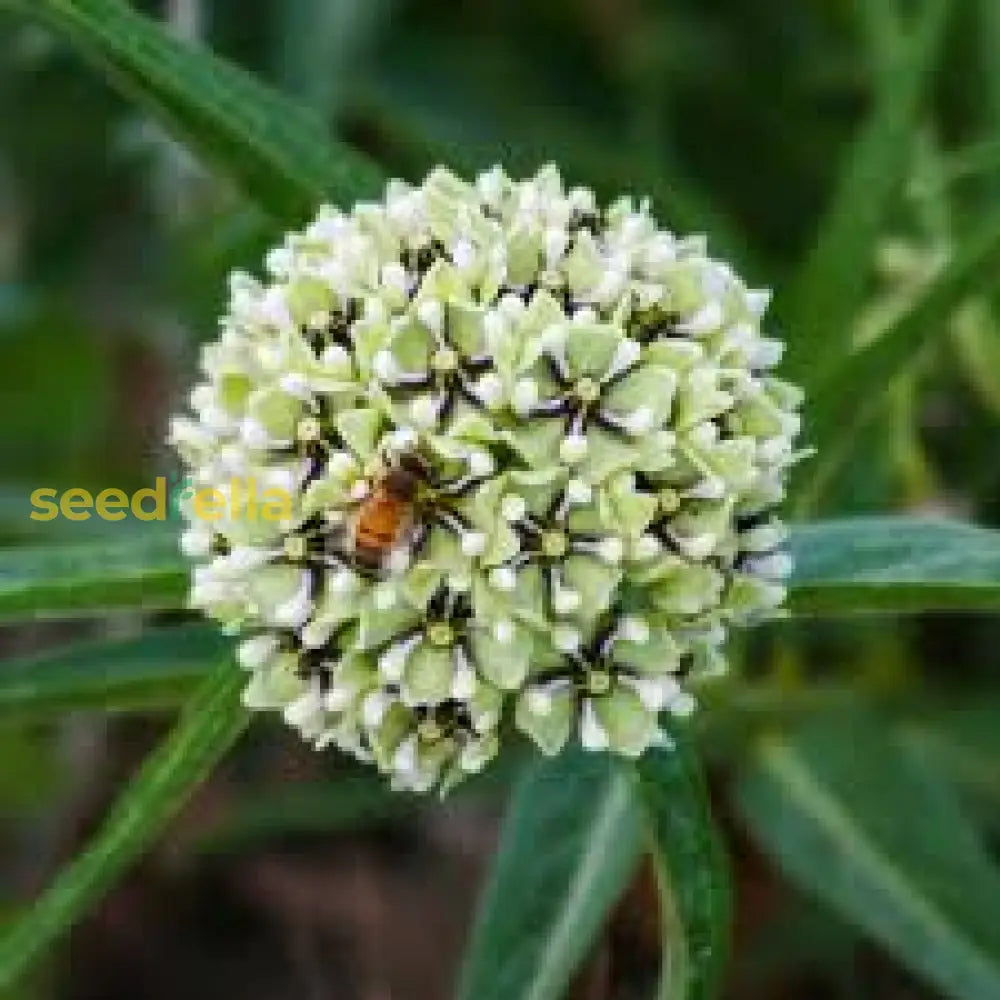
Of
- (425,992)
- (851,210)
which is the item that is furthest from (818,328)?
(425,992)

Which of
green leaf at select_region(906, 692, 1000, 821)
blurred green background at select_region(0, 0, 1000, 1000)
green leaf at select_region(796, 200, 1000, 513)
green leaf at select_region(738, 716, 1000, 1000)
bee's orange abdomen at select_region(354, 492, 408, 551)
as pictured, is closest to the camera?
bee's orange abdomen at select_region(354, 492, 408, 551)

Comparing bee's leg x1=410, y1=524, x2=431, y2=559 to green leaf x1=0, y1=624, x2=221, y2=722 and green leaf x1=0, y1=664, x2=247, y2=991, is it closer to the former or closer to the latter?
green leaf x1=0, y1=664, x2=247, y2=991

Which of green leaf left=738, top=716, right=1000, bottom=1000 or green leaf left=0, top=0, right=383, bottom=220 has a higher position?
green leaf left=0, top=0, right=383, bottom=220

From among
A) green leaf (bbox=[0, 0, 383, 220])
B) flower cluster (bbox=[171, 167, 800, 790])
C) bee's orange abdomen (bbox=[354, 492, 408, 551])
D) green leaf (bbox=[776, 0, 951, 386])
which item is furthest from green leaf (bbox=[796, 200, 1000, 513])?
bee's orange abdomen (bbox=[354, 492, 408, 551])

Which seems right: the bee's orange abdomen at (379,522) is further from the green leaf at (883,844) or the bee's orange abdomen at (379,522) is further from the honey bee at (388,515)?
the green leaf at (883,844)

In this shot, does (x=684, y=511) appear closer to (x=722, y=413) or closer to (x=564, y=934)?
(x=722, y=413)

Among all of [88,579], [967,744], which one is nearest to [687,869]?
[88,579]

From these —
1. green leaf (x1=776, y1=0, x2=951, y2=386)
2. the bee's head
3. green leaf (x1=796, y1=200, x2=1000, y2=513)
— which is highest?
green leaf (x1=776, y1=0, x2=951, y2=386)
